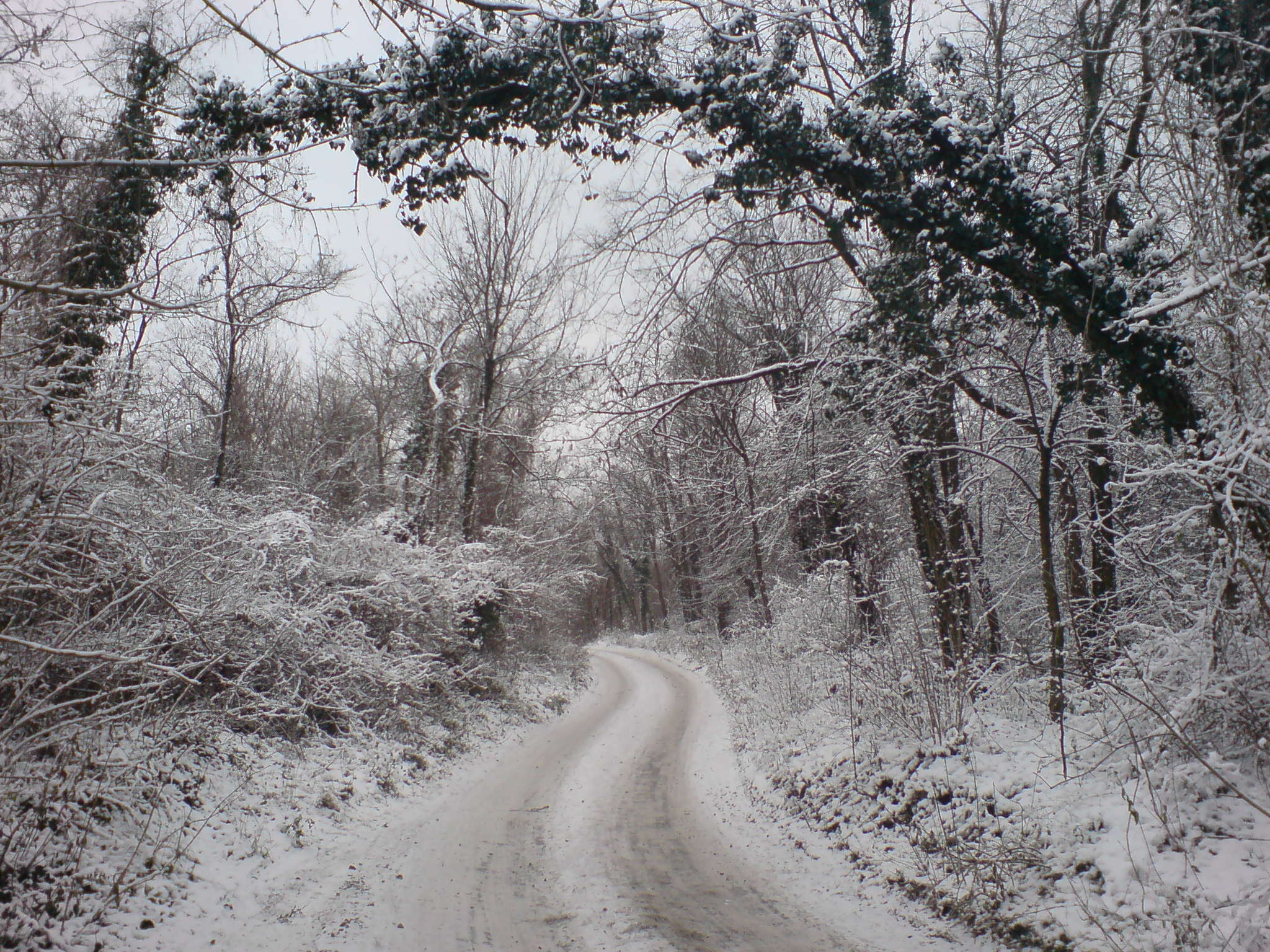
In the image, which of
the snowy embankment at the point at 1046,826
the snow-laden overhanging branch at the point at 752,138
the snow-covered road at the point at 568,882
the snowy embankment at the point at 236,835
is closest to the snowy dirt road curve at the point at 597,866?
the snow-covered road at the point at 568,882

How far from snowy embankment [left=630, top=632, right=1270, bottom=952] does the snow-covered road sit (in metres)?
0.50

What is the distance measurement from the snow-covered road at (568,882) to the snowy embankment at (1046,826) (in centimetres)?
50

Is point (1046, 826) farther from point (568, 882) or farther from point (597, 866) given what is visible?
point (568, 882)

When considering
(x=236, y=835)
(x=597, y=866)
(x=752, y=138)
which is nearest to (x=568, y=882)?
(x=597, y=866)

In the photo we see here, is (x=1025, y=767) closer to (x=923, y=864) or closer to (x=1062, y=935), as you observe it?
(x=923, y=864)

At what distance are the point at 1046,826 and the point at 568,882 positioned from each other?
3458mm

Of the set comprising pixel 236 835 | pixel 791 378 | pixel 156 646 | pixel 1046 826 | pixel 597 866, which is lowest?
pixel 597 866

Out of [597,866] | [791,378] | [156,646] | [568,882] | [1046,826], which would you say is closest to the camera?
[1046,826]

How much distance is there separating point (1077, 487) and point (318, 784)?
992 cm

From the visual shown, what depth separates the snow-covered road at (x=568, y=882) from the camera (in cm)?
454

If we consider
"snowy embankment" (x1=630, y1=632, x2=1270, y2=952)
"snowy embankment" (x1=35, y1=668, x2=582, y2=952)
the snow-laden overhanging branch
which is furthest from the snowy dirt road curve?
the snow-laden overhanging branch

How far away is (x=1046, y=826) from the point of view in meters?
4.66

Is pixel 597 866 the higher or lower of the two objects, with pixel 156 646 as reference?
lower

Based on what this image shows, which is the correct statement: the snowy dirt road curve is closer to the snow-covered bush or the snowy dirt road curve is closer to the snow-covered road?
the snow-covered road
